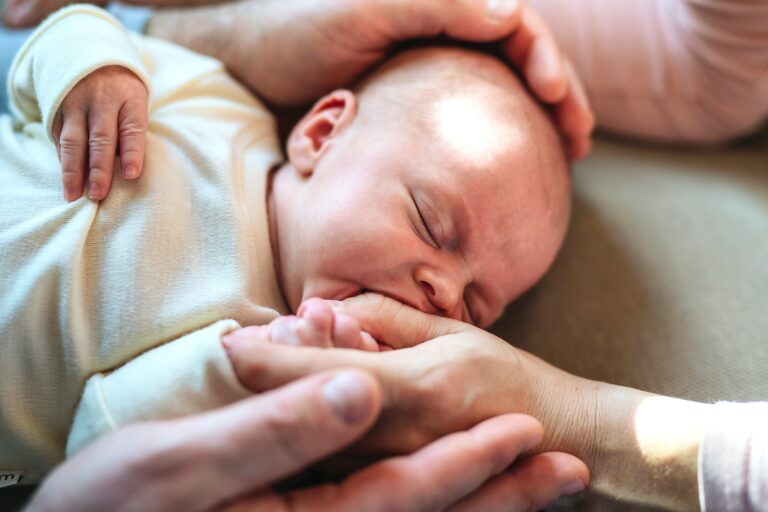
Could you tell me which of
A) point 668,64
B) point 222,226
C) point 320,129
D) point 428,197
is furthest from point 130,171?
point 668,64

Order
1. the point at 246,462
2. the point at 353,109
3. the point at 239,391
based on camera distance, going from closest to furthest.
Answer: the point at 246,462 → the point at 239,391 → the point at 353,109

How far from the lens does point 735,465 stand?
769 millimetres

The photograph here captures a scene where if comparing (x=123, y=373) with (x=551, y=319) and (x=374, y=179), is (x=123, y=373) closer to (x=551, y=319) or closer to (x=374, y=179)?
(x=374, y=179)

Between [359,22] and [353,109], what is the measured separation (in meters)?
0.19

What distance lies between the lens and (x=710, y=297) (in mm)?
1180

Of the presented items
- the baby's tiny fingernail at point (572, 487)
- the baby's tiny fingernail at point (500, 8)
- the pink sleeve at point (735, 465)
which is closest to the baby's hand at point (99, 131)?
the baby's tiny fingernail at point (500, 8)

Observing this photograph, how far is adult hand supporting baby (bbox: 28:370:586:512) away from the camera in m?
0.62

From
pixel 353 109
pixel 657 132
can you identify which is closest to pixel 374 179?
pixel 353 109

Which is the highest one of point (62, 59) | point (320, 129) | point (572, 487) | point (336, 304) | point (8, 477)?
point (62, 59)

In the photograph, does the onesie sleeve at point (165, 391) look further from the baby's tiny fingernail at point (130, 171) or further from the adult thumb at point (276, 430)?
the baby's tiny fingernail at point (130, 171)

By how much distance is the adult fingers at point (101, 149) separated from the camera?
924 millimetres

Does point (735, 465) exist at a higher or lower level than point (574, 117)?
lower

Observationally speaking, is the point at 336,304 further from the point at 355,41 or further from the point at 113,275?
the point at 355,41

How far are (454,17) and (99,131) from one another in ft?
2.10
